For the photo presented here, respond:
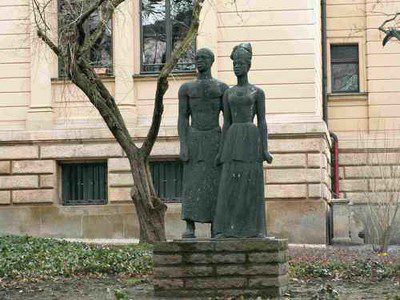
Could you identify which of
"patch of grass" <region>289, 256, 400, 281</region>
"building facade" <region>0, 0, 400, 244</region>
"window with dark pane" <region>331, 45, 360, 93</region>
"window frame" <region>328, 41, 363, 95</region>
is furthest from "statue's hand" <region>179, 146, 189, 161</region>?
"window with dark pane" <region>331, 45, 360, 93</region>

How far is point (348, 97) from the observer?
28953 millimetres

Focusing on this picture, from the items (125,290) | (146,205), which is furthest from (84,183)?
(125,290)

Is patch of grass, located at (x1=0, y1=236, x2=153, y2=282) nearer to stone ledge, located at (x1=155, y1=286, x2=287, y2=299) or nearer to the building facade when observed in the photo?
stone ledge, located at (x1=155, y1=286, x2=287, y2=299)

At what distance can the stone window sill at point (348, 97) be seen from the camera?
94.7ft

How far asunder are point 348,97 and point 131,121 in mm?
7323

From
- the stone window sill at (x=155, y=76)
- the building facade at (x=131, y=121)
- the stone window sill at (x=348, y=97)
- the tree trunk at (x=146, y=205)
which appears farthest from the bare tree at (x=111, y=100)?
the stone window sill at (x=348, y=97)

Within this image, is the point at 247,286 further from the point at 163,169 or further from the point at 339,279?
the point at 163,169

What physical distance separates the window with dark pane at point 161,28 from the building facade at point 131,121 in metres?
0.03

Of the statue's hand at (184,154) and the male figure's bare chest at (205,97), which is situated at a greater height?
the male figure's bare chest at (205,97)

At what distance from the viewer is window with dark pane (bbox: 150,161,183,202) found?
83.6 ft

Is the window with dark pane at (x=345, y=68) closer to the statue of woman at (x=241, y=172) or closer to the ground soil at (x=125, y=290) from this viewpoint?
the ground soil at (x=125, y=290)

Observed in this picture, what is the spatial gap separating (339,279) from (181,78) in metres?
12.1

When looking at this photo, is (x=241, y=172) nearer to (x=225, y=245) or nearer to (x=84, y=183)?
(x=225, y=245)

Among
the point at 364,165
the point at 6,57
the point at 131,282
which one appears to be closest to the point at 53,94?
the point at 6,57
